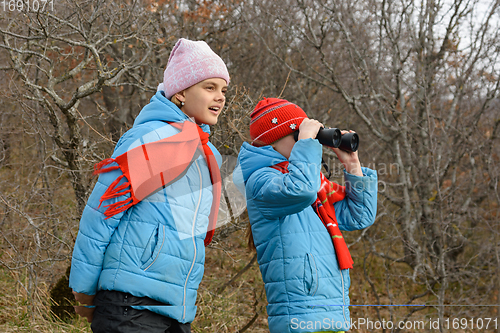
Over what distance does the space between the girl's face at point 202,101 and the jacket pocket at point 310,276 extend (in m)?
0.83

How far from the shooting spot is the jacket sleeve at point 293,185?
2059 mm

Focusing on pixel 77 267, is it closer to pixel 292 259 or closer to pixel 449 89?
pixel 292 259

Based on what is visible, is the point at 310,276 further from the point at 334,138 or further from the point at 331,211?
the point at 334,138

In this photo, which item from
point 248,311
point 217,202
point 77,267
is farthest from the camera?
point 248,311

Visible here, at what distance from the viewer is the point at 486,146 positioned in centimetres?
559

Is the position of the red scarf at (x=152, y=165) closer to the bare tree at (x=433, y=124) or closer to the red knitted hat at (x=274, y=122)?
the red knitted hat at (x=274, y=122)

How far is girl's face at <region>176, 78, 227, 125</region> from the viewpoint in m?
2.10

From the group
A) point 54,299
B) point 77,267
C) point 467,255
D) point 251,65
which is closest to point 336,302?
point 77,267

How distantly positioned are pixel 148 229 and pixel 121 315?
0.35 metres

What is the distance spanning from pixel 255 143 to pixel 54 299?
2.59m

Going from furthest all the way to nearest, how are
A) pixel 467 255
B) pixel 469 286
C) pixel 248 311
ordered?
pixel 467 255 < pixel 469 286 < pixel 248 311

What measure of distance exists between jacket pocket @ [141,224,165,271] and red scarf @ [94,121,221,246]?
15 cm

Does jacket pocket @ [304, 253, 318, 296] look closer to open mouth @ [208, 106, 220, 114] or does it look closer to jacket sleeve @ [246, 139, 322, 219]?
jacket sleeve @ [246, 139, 322, 219]

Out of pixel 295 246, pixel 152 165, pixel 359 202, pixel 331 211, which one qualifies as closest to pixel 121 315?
pixel 152 165
